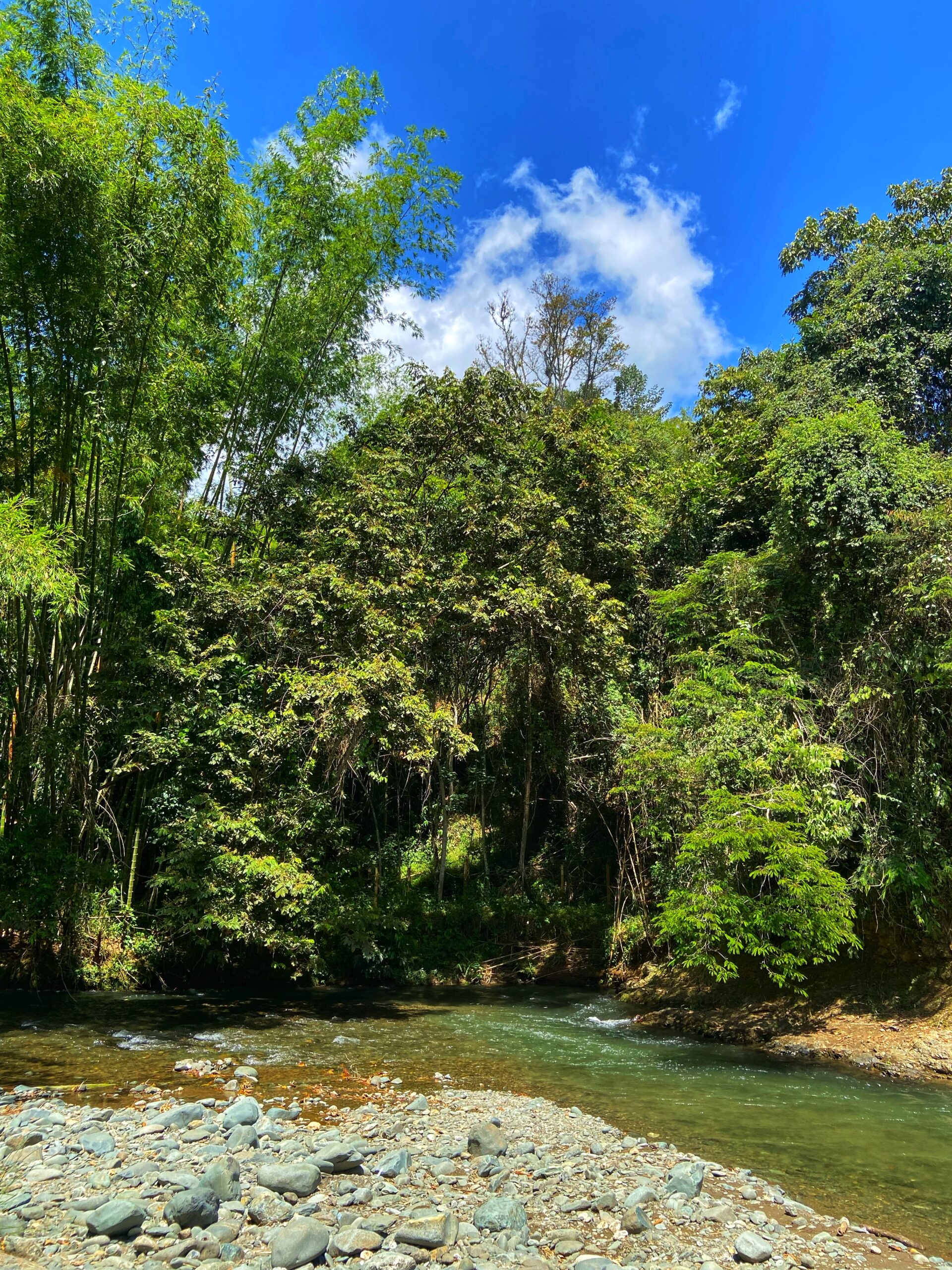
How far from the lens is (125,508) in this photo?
1180 centimetres

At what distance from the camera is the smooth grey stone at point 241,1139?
15.3 feet

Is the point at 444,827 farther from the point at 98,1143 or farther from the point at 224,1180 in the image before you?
the point at 224,1180

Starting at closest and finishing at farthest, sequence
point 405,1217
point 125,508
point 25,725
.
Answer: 1. point 405,1217
2. point 25,725
3. point 125,508

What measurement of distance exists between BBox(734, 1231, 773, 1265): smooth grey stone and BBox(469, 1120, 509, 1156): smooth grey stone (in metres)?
1.58

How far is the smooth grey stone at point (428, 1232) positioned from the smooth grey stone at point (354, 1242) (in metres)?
0.11

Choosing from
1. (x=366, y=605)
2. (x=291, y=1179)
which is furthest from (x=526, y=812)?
(x=291, y=1179)

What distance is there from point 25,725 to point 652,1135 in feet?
28.7

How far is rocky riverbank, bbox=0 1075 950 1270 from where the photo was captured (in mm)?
3428

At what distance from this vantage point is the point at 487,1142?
488 cm

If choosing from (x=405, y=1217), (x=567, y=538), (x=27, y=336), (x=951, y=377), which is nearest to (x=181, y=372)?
(x=27, y=336)

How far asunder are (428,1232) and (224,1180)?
117 cm

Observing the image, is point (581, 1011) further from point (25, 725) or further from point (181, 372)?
point (181, 372)

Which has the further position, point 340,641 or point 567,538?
point 567,538

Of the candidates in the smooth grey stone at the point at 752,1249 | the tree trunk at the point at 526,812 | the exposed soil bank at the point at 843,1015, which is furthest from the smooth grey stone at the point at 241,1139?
the tree trunk at the point at 526,812
